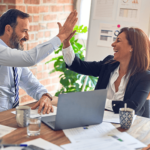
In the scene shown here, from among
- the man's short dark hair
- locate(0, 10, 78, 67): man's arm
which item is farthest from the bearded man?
locate(0, 10, 78, 67): man's arm

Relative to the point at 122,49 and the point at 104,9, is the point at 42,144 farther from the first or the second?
the point at 104,9

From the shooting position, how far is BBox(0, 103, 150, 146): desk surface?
1.06 meters

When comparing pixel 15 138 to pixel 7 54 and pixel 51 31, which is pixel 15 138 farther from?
pixel 51 31

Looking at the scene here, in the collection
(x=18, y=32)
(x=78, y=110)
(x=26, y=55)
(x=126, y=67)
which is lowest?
(x=78, y=110)

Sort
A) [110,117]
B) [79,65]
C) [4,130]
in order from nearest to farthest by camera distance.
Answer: [4,130] → [110,117] → [79,65]

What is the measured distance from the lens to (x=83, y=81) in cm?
283

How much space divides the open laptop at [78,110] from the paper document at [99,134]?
4 cm

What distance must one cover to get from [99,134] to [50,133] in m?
0.25

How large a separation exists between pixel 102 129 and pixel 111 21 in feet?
4.74

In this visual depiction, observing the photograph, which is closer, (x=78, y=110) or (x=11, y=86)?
(x=78, y=110)

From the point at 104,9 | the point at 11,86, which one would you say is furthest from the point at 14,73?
the point at 104,9

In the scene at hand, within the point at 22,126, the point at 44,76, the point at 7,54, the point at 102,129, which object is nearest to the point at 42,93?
the point at 7,54

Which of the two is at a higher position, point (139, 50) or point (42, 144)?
point (139, 50)

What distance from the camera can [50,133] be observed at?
3.74 ft
